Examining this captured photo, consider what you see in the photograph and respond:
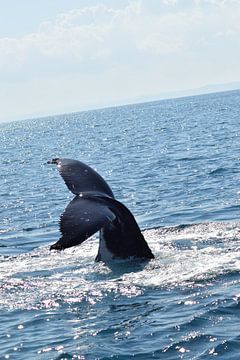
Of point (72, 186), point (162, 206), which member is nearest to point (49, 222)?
point (162, 206)

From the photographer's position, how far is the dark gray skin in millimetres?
10535

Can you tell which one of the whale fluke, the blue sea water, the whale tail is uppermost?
the whale fluke

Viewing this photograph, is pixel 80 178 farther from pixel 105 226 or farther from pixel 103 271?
pixel 103 271

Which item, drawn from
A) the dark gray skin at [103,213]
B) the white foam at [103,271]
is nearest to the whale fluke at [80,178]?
the dark gray skin at [103,213]

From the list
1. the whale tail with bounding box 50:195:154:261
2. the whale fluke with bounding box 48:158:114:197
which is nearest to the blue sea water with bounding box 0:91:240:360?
the whale tail with bounding box 50:195:154:261

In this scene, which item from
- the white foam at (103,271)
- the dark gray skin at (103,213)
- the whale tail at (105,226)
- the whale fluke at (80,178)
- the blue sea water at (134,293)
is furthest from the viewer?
the whale fluke at (80,178)

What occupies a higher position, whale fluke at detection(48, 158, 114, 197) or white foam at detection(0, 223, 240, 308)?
whale fluke at detection(48, 158, 114, 197)

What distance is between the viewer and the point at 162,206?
20766 mm

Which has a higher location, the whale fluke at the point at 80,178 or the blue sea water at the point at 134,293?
the whale fluke at the point at 80,178

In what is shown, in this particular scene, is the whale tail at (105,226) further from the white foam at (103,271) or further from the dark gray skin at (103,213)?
the white foam at (103,271)

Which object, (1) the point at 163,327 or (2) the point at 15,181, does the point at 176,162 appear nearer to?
(2) the point at 15,181

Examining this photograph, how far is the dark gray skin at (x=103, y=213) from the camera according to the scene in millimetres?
10535

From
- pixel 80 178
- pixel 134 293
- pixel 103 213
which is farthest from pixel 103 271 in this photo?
pixel 103 213

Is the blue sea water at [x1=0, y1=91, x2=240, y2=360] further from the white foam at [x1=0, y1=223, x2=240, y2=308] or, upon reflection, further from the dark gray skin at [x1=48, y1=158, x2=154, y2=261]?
the dark gray skin at [x1=48, y1=158, x2=154, y2=261]
